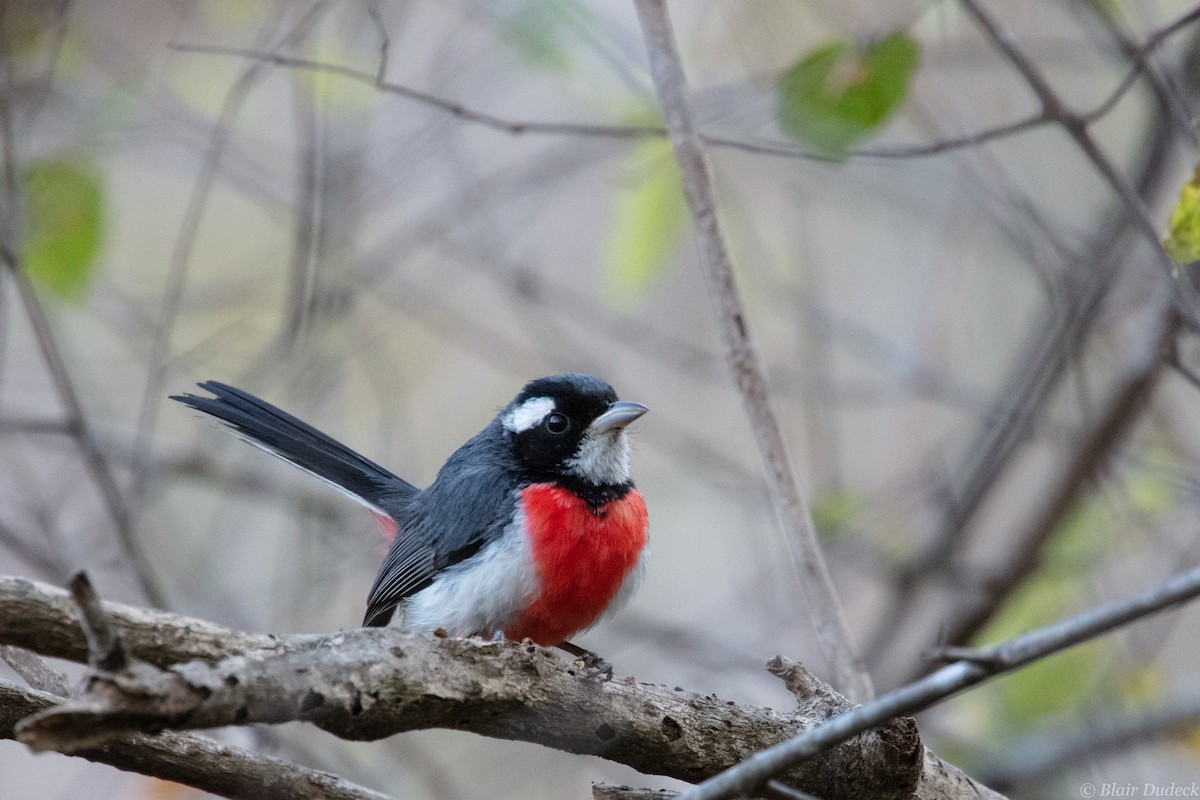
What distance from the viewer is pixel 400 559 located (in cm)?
388

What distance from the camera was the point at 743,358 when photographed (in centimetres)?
359

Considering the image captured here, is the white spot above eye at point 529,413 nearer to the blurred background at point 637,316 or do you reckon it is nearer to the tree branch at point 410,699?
the blurred background at point 637,316

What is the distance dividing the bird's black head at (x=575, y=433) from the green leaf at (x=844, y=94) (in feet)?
3.42

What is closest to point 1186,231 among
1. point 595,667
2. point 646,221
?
point 595,667

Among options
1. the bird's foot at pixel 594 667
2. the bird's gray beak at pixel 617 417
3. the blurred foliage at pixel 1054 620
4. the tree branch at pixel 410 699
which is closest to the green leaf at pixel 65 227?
the bird's gray beak at pixel 617 417

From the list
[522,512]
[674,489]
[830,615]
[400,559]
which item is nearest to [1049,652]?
[830,615]

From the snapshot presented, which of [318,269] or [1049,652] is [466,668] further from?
[318,269]

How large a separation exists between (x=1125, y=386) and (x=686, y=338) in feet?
11.6

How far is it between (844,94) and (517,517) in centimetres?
162

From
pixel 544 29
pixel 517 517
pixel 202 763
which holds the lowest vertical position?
pixel 202 763

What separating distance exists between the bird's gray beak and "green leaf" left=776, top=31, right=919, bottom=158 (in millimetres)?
1014

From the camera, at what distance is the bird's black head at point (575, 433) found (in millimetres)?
3836

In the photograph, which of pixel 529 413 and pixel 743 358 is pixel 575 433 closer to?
pixel 529 413

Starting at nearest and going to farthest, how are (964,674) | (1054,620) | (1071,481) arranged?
(964,674) → (1071,481) → (1054,620)
